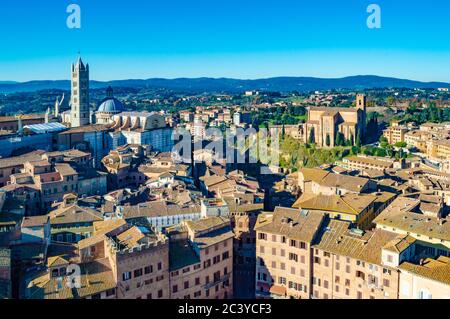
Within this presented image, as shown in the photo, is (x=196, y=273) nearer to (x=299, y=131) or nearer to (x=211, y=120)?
(x=299, y=131)

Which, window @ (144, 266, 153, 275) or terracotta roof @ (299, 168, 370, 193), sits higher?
terracotta roof @ (299, 168, 370, 193)

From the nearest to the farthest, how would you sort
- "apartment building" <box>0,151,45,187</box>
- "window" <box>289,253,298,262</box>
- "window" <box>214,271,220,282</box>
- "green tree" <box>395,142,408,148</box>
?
"window" <box>214,271,220,282</box>, "window" <box>289,253,298,262</box>, "apartment building" <box>0,151,45,187</box>, "green tree" <box>395,142,408,148</box>

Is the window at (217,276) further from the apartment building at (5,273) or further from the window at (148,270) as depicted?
the apartment building at (5,273)

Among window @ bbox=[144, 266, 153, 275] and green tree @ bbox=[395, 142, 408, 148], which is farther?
green tree @ bbox=[395, 142, 408, 148]

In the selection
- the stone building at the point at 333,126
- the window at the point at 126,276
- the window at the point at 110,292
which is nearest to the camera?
the window at the point at 110,292

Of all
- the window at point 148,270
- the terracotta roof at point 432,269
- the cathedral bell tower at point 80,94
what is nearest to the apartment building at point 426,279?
the terracotta roof at point 432,269

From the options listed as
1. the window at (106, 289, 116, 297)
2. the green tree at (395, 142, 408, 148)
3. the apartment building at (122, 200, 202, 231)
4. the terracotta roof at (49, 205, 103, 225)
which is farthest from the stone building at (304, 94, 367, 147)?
the window at (106, 289, 116, 297)

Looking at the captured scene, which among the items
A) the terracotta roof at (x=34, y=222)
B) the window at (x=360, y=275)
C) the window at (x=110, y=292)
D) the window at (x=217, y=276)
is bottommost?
the window at (x=217, y=276)

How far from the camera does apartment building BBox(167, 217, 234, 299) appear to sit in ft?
65.0

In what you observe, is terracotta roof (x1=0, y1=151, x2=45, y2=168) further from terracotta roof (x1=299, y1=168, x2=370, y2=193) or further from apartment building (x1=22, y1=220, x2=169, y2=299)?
terracotta roof (x1=299, y1=168, x2=370, y2=193)

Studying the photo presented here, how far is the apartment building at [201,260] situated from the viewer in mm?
19812

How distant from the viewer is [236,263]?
2498 cm

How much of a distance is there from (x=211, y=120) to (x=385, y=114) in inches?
1189
